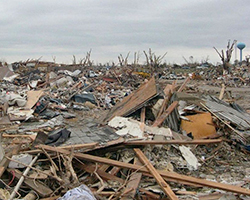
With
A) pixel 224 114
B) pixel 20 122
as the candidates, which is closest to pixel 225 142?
pixel 224 114

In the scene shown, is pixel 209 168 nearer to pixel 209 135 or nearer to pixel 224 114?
pixel 209 135

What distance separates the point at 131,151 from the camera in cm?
531

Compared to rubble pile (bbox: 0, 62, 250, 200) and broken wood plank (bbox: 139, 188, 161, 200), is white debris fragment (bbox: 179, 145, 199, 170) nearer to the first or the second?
rubble pile (bbox: 0, 62, 250, 200)

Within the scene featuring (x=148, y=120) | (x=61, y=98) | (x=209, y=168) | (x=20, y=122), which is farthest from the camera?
(x=61, y=98)

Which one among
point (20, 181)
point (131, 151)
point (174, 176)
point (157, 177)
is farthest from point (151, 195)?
point (20, 181)

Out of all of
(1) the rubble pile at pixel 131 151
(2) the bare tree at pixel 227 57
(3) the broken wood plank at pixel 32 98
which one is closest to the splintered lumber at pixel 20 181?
(1) the rubble pile at pixel 131 151

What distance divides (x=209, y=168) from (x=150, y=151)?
125 cm

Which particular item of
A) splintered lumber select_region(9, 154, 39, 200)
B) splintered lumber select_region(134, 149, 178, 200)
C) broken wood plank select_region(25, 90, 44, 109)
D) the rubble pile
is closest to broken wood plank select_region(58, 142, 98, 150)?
the rubble pile

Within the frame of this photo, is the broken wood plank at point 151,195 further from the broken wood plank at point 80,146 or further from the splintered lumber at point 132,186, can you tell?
the broken wood plank at point 80,146

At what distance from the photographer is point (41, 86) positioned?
1421 cm

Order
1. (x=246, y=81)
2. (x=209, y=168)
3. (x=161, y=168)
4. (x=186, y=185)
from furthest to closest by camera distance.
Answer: (x=246, y=81), (x=209, y=168), (x=161, y=168), (x=186, y=185)

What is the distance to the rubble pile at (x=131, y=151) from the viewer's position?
4.25m

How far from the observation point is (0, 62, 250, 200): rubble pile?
4.25m

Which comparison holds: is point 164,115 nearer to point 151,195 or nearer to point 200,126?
point 200,126
